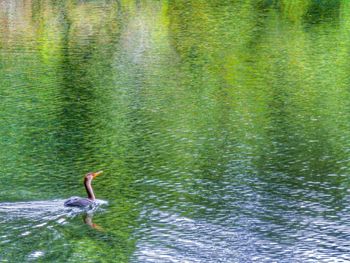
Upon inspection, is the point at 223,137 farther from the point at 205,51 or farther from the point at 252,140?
the point at 205,51

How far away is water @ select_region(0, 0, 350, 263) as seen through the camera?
18.0m

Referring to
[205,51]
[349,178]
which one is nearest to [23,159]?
[349,178]

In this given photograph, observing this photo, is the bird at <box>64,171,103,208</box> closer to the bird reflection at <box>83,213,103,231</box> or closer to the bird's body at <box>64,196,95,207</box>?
the bird's body at <box>64,196,95,207</box>

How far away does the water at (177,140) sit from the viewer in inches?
707

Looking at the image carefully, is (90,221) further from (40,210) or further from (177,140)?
(177,140)

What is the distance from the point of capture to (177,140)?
25.4 meters

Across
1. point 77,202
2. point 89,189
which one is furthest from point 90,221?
point 89,189

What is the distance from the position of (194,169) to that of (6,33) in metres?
23.8

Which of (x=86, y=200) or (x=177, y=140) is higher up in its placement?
(x=86, y=200)

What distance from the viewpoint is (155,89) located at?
3178cm

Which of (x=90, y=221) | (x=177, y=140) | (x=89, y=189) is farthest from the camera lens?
(x=177, y=140)

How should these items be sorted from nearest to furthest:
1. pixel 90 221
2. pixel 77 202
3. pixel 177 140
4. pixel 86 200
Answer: pixel 90 221 → pixel 77 202 → pixel 86 200 → pixel 177 140

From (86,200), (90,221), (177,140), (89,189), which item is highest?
(89,189)

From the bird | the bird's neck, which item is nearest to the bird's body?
the bird
